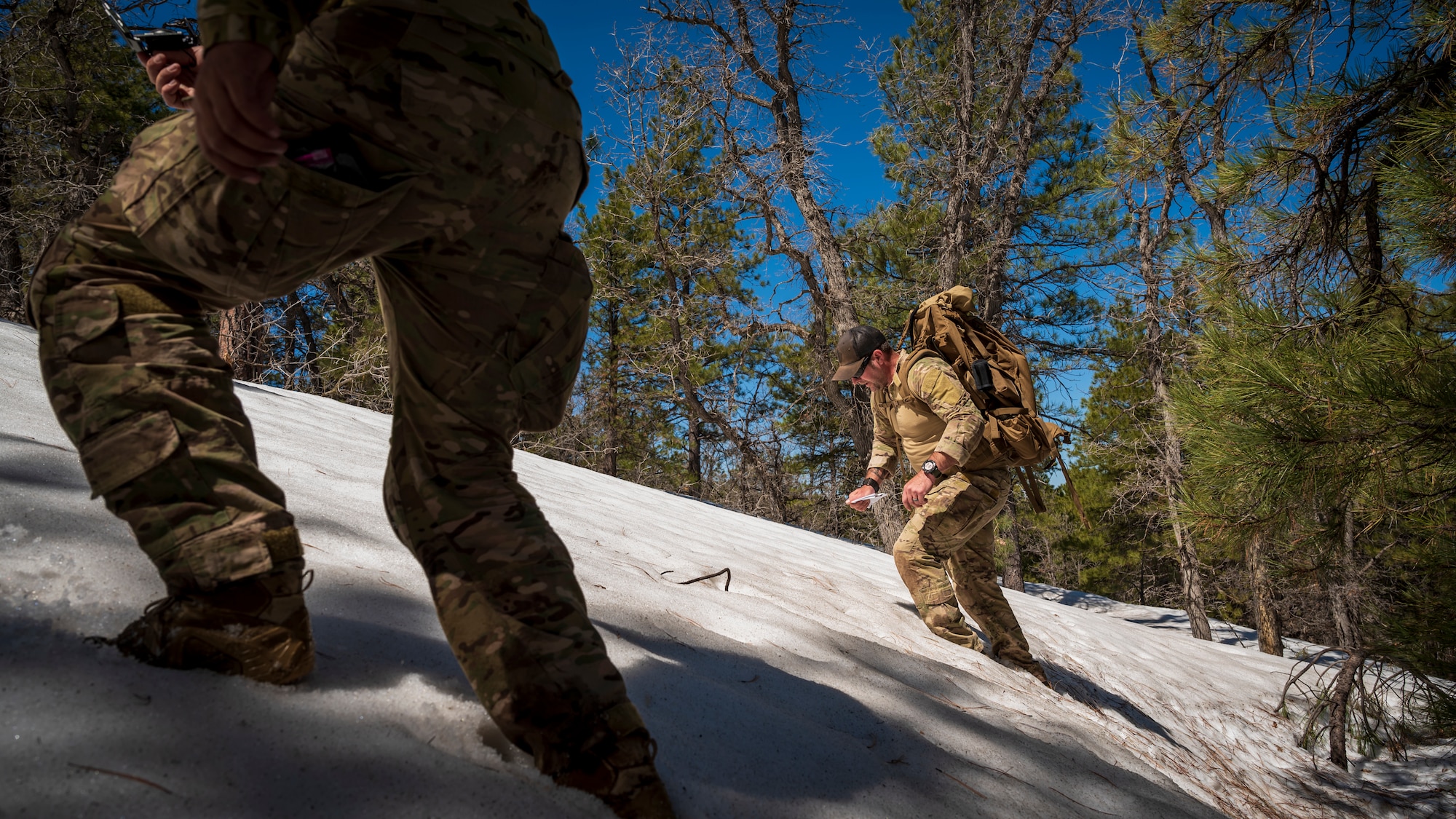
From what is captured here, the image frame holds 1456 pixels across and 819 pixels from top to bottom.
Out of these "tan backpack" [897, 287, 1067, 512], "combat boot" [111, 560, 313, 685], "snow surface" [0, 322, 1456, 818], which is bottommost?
"snow surface" [0, 322, 1456, 818]

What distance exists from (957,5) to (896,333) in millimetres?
5172

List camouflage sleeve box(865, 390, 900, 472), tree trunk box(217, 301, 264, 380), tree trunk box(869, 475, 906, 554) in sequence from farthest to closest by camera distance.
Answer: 1. tree trunk box(869, 475, 906, 554)
2. tree trunk box(217, 301, 264, 380)
3. camouflage sleeve box(865, 390, 900, 472)

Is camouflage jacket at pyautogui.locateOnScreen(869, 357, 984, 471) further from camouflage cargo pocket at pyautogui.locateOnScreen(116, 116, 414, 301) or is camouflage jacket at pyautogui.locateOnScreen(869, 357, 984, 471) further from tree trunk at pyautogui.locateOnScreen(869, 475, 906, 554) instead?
tree trunk at pyautogui.locateOnScreen(869, 475, 906, 554)

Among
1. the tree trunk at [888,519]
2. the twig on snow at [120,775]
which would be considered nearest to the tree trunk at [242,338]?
the twig on snow at [120,775]

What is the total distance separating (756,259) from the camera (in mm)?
17547

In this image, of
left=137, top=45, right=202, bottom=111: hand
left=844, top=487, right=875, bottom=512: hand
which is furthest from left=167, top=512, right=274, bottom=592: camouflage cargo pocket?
left=844, top=487, right=875, bottom=512: hand

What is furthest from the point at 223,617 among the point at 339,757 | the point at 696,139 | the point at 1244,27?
the point at 696,139

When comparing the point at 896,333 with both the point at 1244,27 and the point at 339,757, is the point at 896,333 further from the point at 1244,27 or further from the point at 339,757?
the point at 339,757

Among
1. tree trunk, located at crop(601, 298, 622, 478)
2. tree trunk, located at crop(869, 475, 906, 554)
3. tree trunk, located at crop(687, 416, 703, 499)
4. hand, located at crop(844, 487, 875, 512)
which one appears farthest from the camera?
tree trunk, located at crop(687, 416, 703, 499)

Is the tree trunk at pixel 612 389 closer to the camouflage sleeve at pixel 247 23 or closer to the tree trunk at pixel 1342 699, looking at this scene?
the tree trunk at pixel 1342 699

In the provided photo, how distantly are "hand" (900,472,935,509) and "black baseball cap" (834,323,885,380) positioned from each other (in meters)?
0.92

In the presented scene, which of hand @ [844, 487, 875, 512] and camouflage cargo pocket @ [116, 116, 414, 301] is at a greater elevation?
camouflage cargo pocket @ [116, 116, 414, 301]

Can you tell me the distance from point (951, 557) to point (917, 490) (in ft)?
2.24

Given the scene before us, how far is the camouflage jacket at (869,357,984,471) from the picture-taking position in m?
3.98
